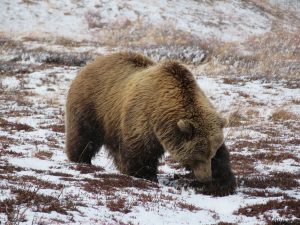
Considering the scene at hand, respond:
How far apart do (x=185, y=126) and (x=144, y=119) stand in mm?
1259

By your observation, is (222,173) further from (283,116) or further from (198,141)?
(283,116)

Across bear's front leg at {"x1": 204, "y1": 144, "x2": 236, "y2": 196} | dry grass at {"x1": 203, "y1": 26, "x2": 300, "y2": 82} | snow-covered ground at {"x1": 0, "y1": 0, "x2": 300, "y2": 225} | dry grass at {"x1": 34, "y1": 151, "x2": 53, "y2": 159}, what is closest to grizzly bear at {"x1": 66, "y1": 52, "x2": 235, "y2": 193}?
bear's front leg at {"x1": 204, "y1": 144, "x2": 236, "y2": 196}

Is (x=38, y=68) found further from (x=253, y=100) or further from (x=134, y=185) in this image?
(x=134, y=185)

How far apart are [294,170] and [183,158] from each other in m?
4.39

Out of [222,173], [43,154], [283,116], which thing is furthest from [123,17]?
[222,173]

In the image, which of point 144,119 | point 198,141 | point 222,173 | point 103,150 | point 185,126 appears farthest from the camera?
point 103,150

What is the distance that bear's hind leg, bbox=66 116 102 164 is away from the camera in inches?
445

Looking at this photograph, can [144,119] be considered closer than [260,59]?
Yes

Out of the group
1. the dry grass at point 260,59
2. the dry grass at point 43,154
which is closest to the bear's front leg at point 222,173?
the dry grass at point 43,154

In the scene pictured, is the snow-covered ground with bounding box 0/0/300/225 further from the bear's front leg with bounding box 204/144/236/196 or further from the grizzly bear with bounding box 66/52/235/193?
the grizzly bear with bounding box 66/52/235/193

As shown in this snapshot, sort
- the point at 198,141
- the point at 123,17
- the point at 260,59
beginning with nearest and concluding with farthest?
the point at 198,141
the point at 260,59
the point at 123,17

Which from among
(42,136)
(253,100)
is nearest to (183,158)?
(42,136)

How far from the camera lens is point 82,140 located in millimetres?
11367

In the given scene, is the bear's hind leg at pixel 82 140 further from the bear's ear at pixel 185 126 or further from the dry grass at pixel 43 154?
the bear's ear at pixel 185 126
